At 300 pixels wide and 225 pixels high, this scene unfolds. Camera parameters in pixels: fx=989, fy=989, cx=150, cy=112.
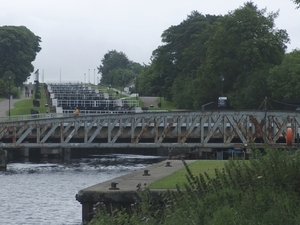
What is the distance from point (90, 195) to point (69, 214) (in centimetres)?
1028

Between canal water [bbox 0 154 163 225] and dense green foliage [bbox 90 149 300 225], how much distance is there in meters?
16.4

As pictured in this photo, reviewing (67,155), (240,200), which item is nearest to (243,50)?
(67,155)

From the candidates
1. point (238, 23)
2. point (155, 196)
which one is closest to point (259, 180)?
point (155, 196)

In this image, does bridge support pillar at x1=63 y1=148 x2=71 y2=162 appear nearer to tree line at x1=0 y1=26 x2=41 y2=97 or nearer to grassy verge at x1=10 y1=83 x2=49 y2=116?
grassy verge at x1=10 y1=83 x2=49 y2=116

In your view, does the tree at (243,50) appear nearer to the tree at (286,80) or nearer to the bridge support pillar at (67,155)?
the tree at (286,80)

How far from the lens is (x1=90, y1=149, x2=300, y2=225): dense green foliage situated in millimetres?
20734

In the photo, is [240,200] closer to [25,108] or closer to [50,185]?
[50,185]

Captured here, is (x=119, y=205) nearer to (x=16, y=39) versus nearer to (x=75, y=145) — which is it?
(x=75, y=145)

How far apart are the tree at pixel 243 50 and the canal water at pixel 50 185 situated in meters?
24.1

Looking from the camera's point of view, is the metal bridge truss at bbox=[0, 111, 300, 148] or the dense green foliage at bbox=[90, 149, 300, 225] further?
the metal bridge truss at bbox=[0, 111, 300, 148]

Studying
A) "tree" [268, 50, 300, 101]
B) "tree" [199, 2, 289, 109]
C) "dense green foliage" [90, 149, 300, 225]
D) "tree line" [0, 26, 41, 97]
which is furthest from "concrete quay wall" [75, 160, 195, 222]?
"tree line" [0, 26, 41, 97]

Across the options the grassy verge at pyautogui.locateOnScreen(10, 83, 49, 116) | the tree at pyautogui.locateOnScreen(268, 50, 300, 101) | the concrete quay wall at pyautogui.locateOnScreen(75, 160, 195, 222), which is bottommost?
the concrete quay wall at pyautogui.locateOnScreen(75, 160, 195, 222)

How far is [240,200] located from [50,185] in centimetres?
3658

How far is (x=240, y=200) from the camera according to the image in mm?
22578
